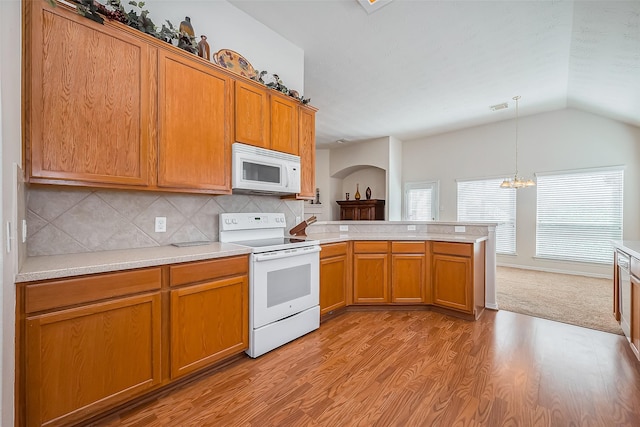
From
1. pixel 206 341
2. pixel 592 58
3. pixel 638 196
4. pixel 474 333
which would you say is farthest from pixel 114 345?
pixel 638 196

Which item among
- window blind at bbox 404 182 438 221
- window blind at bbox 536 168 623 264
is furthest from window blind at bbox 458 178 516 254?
window blind at bbox 404 182 438 221

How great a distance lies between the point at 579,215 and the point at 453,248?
410 cm

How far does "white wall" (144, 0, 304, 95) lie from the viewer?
7.32ft

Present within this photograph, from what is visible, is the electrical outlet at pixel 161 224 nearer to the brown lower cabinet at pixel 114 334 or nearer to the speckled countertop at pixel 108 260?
the speckled countertop at pixel 108 260

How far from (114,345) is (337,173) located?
6888 mm

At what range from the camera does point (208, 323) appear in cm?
187

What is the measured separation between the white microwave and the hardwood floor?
139 cm

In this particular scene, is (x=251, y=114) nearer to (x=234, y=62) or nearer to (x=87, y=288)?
(x=234, y=62)

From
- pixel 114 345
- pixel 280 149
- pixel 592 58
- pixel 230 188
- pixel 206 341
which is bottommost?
pixel 206 341

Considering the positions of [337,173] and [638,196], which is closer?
[638,196]

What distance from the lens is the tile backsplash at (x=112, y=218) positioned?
1672 millimetres

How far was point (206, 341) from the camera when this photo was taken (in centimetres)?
187

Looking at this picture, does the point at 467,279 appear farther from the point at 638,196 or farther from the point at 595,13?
the point at 638,196

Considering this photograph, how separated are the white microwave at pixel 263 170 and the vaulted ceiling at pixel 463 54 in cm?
138
